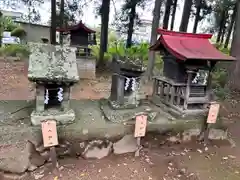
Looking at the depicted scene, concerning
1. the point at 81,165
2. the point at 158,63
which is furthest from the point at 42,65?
the point at 158,63

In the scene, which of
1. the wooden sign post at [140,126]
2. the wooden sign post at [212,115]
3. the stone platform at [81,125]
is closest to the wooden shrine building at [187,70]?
the wooden sign post at [212,115]

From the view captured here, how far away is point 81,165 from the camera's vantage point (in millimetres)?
4070

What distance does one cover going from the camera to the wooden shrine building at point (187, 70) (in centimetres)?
471

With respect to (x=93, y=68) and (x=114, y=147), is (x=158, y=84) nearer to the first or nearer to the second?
(x=114, y=147)

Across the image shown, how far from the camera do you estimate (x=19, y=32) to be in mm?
18922

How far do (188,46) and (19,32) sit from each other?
17.4 m

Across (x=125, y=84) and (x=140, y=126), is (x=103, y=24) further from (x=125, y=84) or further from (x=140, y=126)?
(x=140, y=126)

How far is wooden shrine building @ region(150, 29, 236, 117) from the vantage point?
4.71 meters

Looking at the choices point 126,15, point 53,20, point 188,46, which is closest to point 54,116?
point 188,46

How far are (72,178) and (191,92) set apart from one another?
2.95 meters

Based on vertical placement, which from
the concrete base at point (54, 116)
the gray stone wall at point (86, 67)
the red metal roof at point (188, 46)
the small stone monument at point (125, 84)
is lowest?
the gray stone wall at point (86, 67)

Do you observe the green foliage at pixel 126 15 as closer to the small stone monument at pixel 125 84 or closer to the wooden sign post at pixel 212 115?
the small stone monument at pixel 125 84

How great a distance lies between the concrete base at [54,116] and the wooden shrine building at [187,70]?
2233mm

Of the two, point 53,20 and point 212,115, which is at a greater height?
point 53,20
